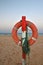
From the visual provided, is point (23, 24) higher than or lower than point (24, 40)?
higher

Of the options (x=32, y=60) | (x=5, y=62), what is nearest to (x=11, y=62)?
(x=5, y=62)

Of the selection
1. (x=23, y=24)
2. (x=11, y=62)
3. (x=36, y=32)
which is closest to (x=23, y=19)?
(x=23, y=24)

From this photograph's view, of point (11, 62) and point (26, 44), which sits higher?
point (26, 44)

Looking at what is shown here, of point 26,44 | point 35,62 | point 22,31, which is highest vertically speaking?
point 22,31

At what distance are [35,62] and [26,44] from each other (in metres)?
2.77

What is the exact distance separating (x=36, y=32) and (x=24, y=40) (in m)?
0.34

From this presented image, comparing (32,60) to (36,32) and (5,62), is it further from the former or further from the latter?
(36,32)

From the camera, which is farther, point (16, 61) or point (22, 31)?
point (16, 61)

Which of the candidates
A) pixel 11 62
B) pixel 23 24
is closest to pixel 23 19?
pixel 23 24

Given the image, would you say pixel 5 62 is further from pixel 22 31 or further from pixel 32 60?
pixel 22 31

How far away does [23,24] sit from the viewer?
4.08 meters

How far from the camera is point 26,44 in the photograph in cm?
407

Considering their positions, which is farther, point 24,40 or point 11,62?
point 11,62

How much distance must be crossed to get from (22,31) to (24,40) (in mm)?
188
